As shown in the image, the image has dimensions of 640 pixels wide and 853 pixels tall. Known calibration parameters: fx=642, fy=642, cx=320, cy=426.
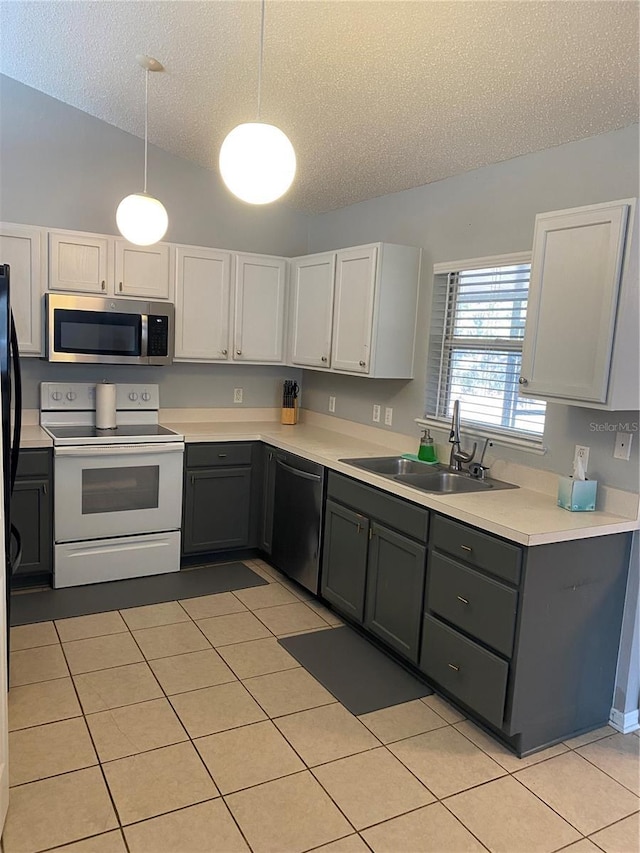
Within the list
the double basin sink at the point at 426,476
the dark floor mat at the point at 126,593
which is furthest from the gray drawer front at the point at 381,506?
the dark floor mat at the point at 126,593

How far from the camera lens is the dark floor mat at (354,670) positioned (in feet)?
9.13

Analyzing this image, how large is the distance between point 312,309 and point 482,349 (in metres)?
1.31

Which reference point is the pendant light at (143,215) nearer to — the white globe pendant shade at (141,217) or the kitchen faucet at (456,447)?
the white globe pendant shade at (141,217)

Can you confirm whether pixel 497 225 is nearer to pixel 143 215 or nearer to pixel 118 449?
pixel 143 215

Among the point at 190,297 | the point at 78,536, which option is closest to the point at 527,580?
Result: the point at 78,536

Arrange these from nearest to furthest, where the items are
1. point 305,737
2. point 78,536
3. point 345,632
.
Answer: point 305,737
point 345,632
point 78,536

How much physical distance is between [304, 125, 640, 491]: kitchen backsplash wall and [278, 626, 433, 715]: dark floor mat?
1174mm

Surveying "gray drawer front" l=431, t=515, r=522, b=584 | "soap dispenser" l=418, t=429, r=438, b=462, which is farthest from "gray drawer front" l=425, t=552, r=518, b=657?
"soap dispenser" l=418, t=429, r=438, b=462

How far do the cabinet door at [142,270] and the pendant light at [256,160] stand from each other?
225 cm

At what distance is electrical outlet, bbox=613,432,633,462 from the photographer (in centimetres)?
262

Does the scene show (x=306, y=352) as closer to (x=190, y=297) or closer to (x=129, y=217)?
(x=190, y=297)

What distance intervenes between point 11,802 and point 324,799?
1.01 m

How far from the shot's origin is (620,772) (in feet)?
7.79

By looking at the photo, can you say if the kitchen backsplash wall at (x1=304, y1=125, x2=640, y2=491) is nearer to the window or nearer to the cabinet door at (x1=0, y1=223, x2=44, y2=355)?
the window
